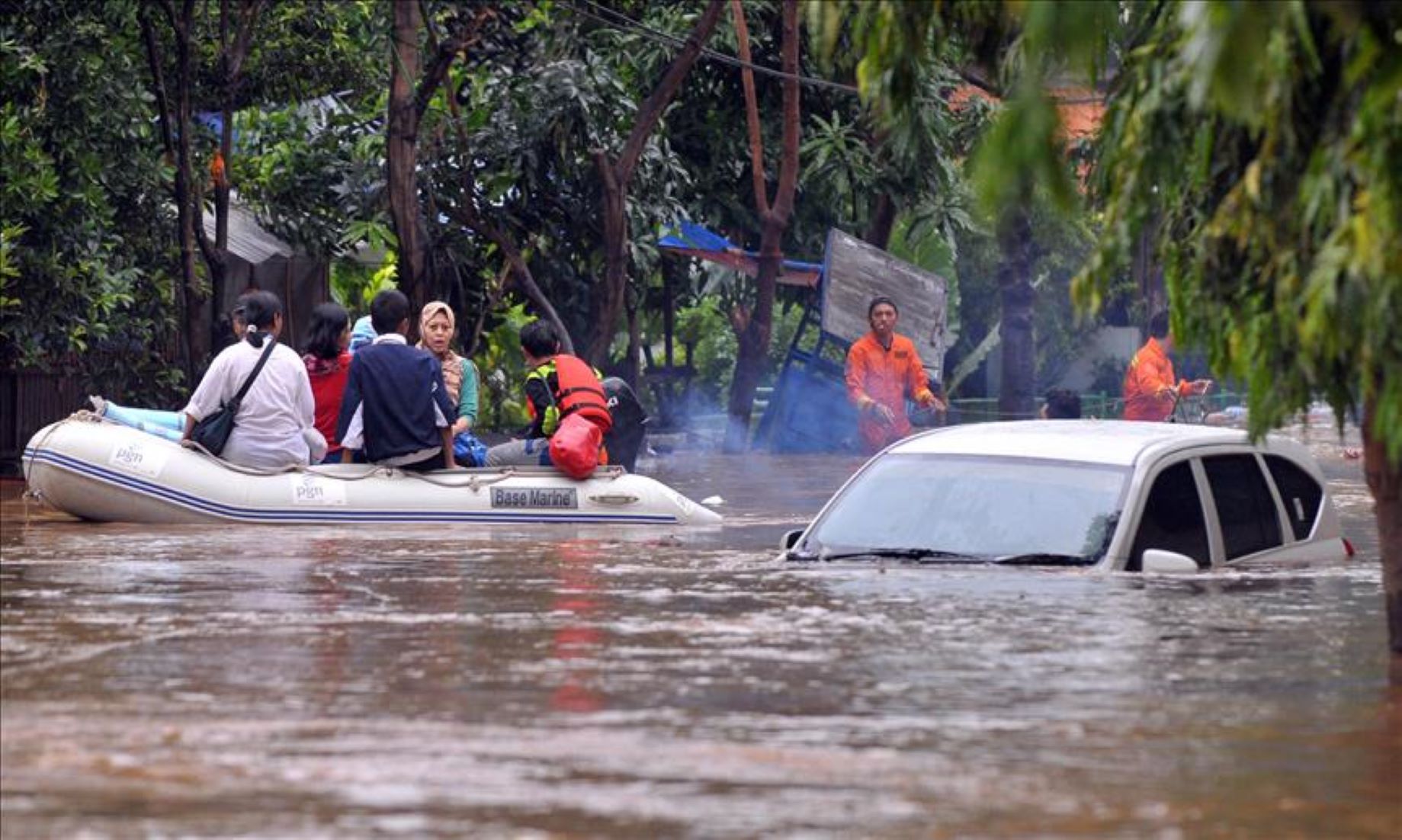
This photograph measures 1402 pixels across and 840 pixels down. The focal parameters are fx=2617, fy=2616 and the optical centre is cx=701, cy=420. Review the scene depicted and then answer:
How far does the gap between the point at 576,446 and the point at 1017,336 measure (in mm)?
13704

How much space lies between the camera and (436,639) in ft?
33.8

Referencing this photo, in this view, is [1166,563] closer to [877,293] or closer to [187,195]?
[187,195]

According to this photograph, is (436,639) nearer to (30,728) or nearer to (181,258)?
(30,728)

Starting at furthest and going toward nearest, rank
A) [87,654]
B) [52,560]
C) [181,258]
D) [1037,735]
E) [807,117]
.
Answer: [807,117]
[181,258]
[52,560]
[87,654]
[1037,735]

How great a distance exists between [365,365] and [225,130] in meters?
7.63

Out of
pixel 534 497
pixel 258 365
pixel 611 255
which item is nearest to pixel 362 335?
pixel 258 365

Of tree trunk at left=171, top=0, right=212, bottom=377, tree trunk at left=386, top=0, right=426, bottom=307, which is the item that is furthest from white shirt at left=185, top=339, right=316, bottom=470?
tree trunk at left=171, top=0, right=212, bottom=377

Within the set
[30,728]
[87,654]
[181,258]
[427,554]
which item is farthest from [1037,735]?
[181,258]

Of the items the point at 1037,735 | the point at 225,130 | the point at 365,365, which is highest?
the point at 225,130

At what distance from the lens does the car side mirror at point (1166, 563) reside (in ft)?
34.4

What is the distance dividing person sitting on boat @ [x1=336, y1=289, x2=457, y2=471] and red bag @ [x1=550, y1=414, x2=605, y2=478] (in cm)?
69

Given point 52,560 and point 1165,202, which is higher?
point 1165,202

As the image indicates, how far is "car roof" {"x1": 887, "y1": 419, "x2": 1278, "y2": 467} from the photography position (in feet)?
36.8

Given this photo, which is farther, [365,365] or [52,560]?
[365,365]
